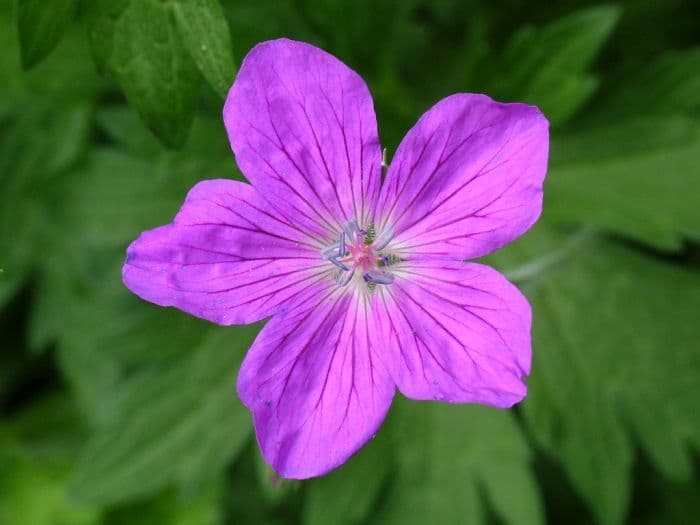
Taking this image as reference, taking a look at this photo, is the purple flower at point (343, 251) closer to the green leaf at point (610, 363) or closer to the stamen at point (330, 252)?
the stamen at point (330, 252)

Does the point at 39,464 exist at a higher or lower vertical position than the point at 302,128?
lower

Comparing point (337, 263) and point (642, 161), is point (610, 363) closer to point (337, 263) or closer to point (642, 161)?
point (642, 161)

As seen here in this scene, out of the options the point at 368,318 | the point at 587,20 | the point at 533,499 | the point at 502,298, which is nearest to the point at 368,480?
the point at 533,499

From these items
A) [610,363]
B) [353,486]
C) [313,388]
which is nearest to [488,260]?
[610,363]

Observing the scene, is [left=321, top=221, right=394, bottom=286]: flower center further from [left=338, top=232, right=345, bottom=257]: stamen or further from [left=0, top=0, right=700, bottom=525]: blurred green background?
[left=0, top=0, right=700, bottom=525]: blurred green background

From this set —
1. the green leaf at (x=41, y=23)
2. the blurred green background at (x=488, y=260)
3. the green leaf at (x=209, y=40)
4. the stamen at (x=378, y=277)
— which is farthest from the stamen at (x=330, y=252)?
the blurred green background at (x=488, y=260)
